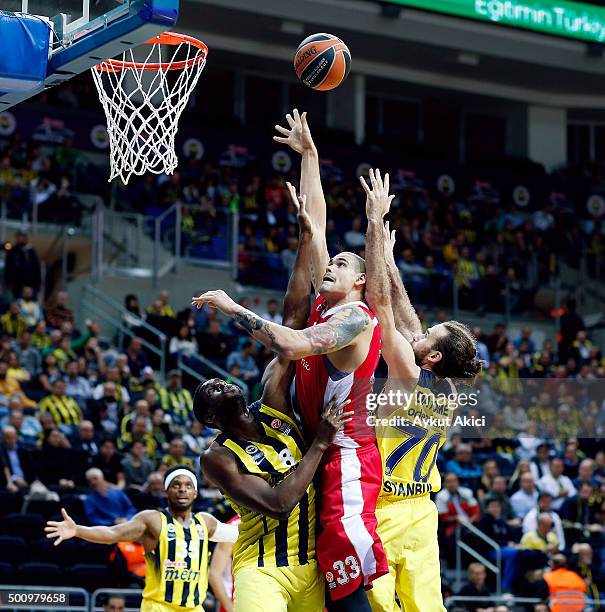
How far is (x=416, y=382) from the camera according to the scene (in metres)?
6.30

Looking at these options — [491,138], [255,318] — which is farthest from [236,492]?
[491,138]

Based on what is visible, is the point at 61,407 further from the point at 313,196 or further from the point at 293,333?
the point at 293,333

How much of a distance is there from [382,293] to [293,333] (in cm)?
69

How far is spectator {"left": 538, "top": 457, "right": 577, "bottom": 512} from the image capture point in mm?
15055

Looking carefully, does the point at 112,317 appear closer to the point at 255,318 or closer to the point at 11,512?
the point at 11,512

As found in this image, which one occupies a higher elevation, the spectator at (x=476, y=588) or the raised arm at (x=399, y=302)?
the raised arm at (x=399, y=302)

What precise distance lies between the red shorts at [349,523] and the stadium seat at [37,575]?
20.3 ft

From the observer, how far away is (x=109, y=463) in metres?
12.8

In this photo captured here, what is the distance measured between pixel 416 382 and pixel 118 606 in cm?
494

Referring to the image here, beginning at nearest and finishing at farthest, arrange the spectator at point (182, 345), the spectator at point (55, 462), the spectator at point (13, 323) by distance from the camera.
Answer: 1. the spectator at point (55, 462)
2. the spectator at point (13, 323)
3. the spectator at point (182, 345)

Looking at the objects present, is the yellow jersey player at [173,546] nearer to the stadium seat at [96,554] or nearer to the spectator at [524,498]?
the stadium seat at [96,554]

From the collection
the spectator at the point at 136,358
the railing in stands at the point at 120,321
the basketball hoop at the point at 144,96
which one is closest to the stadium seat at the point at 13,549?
the spectator at the point at 136,358

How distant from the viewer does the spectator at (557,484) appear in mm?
15055

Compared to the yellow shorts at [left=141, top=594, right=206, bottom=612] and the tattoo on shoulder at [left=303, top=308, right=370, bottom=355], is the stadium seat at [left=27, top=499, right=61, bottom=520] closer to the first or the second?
the yellow shorts at [left=141, top=594, right=206, bottom=612]
